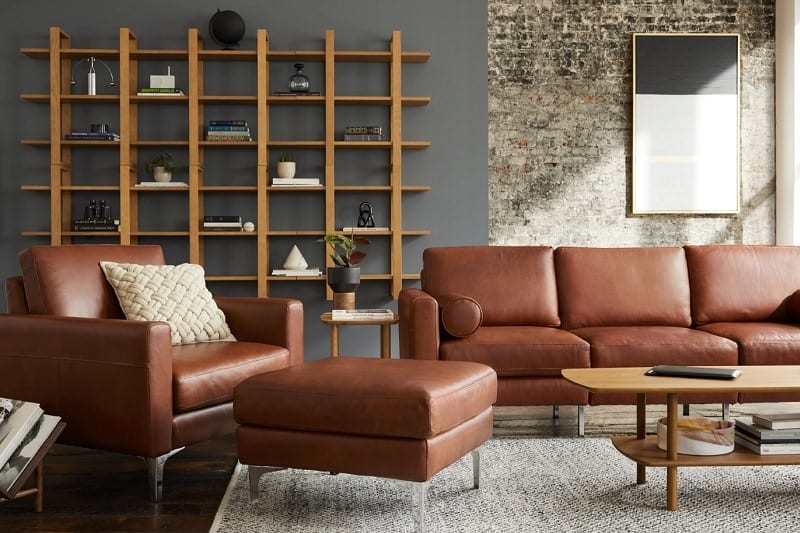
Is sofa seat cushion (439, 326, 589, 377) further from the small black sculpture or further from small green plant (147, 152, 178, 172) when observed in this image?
small green plant (147, 152, 178, 172)

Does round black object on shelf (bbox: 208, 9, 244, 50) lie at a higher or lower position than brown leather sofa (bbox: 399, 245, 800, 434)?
higher

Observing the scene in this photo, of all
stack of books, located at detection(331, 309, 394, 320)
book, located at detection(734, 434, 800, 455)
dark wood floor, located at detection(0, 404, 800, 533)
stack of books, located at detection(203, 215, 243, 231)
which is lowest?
dark wood floor, located at detection(0, 404, 800, 533)

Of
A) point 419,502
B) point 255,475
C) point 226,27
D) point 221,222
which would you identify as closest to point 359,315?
point 255,475

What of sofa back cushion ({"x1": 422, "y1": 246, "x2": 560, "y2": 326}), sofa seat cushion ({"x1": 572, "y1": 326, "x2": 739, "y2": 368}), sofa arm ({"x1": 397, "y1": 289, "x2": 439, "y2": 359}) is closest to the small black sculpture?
sofa back cushion ({"x1": 422, "y1": 246, "x2": 560, "y2": 326})

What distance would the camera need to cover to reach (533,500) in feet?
8.99

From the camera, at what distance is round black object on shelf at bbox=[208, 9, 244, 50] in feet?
18.2

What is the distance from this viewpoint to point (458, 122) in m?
5.86

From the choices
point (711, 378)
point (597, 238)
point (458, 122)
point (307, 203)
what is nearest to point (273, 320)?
point (711, 378)

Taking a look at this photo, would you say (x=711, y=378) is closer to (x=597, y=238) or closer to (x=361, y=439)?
(x=361, y=439)

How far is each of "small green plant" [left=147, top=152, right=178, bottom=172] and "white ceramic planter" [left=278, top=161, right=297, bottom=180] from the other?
0.77 m

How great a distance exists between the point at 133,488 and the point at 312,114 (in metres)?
3.48

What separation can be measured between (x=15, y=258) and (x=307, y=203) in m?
2.15

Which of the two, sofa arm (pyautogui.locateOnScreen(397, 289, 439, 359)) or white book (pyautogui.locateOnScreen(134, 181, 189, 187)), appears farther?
white book (pyautogui.locateOnScreen(134, 181, 189, 187))

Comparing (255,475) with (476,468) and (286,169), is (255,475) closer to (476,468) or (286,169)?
(476,468)
